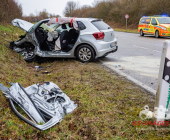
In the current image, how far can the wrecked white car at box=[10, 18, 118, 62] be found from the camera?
23.6 ft

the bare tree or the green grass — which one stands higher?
the bare tree

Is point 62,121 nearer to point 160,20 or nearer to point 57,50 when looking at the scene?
point 57,50

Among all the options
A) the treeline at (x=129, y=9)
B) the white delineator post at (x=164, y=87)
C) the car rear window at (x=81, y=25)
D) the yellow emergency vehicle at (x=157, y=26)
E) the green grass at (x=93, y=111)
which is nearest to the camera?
the white delineator post at (x=164, y=87)

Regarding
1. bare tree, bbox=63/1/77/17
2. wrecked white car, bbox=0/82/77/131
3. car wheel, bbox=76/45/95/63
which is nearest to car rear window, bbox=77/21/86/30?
car wheel, bbox=76/45/95/63

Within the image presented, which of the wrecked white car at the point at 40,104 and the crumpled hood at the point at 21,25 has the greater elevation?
the crumpled hood at the point at 21,25

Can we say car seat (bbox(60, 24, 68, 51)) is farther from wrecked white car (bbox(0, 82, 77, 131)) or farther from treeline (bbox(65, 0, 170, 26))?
treeline (bbox(65, 0, 170, 26))

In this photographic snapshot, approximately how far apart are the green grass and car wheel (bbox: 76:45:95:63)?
4.91ft

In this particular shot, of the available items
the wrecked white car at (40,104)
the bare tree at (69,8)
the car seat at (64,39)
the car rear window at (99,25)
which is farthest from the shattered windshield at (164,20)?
the bare tree at (69,8)

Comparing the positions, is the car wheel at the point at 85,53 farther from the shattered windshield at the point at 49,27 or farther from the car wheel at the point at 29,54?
the car wheel at the point at 29,54

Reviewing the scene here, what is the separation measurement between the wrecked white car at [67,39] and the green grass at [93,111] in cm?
165

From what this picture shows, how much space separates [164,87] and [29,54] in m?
6.32

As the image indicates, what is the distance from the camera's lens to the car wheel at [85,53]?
23.8ft

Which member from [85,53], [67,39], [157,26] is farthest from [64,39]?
[157,26]

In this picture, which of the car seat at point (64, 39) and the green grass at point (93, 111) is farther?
the car seat at point (64, 39)
